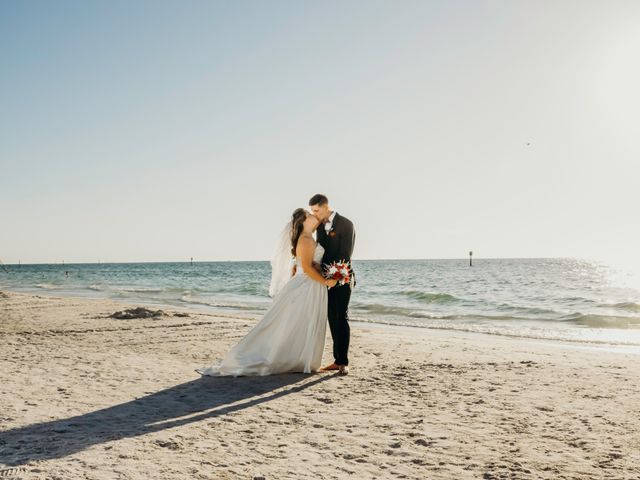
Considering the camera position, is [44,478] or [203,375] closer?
[44,478]

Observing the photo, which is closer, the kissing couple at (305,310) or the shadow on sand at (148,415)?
the shadow on sand at (148,415)

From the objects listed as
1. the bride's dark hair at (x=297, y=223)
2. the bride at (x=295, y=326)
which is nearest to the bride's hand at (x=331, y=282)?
the bride at (x=295, y=326)

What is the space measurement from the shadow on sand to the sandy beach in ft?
0.07

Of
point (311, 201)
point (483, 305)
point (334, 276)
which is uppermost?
point (311, 201)

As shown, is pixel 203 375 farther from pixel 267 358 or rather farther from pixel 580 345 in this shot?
pixel 580 345

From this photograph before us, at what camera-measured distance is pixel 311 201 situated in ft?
24.2

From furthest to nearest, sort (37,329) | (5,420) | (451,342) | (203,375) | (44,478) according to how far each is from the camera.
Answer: (37,329)
(451,342)
(203,375)
(5,420)
(44,478)

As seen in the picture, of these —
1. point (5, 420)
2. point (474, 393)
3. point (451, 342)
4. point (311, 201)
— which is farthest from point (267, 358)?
point (451, 342)

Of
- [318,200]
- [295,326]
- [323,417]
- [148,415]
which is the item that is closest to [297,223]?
[318,200]

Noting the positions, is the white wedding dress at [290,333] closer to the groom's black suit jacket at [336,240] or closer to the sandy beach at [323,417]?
the groom's black suit jacket at [336,240]

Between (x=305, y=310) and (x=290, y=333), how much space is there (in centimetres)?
40

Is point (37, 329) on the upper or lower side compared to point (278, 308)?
lower

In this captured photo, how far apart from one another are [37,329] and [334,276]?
28.0 feet

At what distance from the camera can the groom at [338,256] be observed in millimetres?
7500
